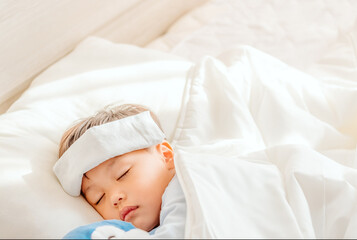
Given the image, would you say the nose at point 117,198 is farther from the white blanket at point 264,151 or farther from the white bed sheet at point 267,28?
the white bed sheet at point 267,28

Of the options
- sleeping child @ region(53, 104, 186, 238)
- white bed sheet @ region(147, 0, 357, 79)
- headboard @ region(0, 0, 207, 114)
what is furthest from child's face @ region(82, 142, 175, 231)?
white bed sheet @ region(147, 0, 357, 79)

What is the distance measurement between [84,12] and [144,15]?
0.31 m

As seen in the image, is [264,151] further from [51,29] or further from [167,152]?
[51,29]

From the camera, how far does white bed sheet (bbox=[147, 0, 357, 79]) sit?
67.2 inches

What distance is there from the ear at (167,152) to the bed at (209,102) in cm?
4

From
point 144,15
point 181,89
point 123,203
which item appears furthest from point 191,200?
point 144,15

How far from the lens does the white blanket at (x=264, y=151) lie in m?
0.84

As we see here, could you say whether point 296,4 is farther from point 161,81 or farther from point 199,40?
point 161,81

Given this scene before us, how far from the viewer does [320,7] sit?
1.87m

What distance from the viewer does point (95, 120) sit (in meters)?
1.11

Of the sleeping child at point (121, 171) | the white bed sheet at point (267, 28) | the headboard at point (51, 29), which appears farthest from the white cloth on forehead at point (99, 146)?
the white bed sheet at point (267, 28)

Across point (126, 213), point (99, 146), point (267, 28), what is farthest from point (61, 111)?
point (267, 28)

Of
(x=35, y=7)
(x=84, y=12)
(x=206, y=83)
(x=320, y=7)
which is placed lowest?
(x=320, y=7)

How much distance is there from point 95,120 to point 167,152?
18 centimetres
